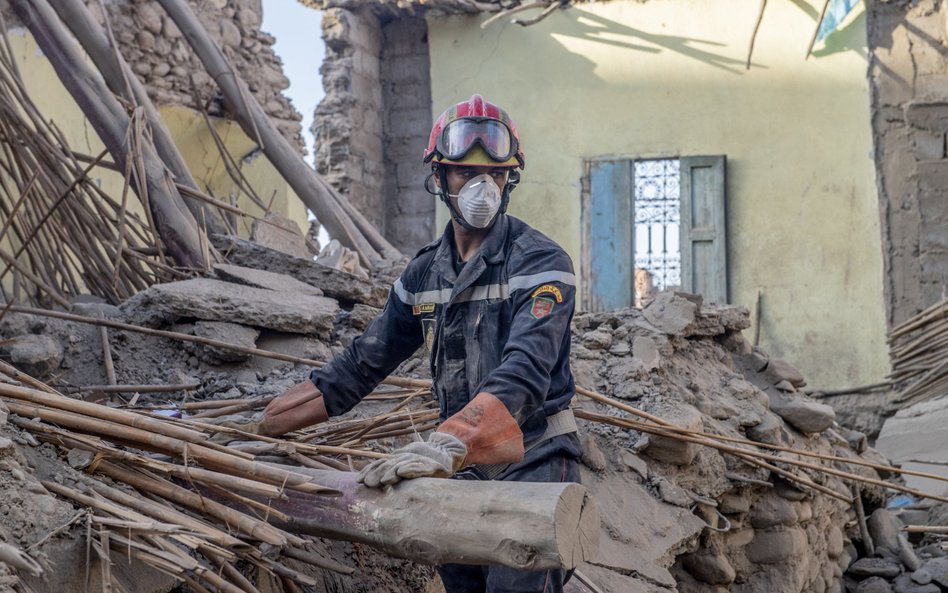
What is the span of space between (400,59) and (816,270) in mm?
4494

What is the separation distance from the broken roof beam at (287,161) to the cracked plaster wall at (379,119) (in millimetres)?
3779

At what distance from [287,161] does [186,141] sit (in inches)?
102

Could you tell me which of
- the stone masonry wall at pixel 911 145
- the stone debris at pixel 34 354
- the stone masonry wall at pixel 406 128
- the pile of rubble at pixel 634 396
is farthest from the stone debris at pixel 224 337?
the stone masonry wall at pixel 911 145

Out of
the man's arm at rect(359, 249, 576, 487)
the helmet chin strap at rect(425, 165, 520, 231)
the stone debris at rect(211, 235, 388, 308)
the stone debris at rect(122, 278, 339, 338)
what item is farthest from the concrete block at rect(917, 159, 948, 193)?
the man's arm at rect(359, 249, 576, 487)

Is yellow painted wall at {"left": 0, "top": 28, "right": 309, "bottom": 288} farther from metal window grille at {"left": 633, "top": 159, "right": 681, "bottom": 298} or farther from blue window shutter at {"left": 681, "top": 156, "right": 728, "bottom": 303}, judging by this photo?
blue window shutter at {"left": 681, "top": 156, "right": 728, "bottom": 303}

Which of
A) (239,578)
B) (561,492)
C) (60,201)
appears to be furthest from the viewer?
(60,201)

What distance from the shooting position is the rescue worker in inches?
116

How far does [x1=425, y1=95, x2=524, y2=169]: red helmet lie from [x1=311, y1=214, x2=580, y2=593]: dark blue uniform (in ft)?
0.57

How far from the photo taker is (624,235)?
10.7 metres

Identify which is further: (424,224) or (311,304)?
(424,224)

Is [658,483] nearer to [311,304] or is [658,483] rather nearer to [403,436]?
[403,436]

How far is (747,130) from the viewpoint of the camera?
1067 cm

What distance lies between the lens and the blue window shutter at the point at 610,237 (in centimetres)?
1071

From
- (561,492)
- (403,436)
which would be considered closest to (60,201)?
(403,436)
